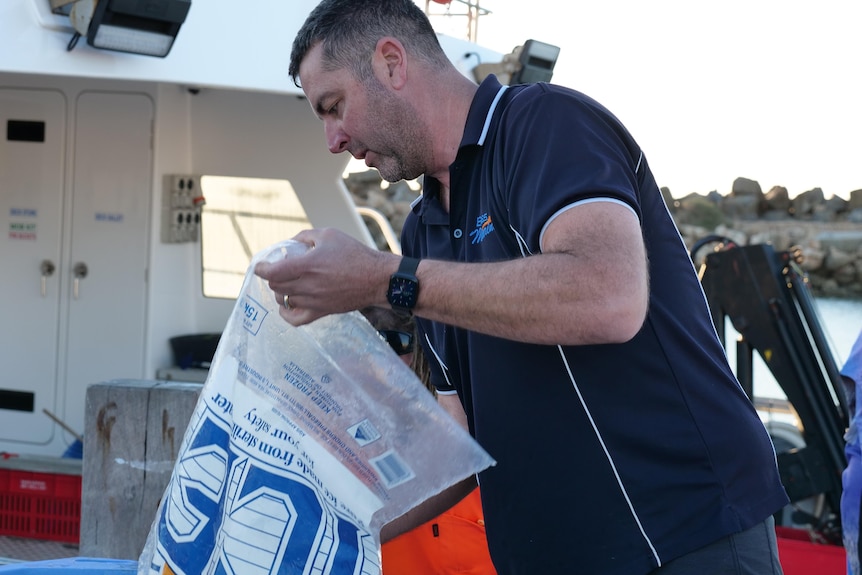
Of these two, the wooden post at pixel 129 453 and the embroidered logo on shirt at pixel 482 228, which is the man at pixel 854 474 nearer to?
the embroidered logo on shirt at pixel 482 228

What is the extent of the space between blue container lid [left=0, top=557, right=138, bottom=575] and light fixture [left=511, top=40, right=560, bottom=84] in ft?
14.0

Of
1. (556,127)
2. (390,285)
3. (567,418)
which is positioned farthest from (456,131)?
(567,418)

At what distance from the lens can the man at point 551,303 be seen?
1.43 metres

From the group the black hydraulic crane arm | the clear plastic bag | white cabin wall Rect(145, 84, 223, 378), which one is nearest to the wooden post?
the clear plastic bag

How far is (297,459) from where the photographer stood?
1.63 m

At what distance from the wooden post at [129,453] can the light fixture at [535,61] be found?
11.2 feet

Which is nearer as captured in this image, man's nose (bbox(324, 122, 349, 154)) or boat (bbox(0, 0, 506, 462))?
man's nose (bbox(324, 122, 349, 154))

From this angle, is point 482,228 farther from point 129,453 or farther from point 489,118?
point 129,453

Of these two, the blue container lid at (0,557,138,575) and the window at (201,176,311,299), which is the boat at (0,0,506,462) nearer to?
the window at (201,176,311,299)

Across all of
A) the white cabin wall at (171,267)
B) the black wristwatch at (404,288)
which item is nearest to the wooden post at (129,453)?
the black wristwatch at (404,288)

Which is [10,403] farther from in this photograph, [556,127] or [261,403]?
[556,127]

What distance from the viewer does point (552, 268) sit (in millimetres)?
1396

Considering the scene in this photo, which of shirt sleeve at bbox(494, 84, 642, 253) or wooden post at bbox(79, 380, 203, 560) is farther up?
shirt sleeve at bbox(494, 84, 642, 253)

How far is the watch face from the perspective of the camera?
1.47 m
